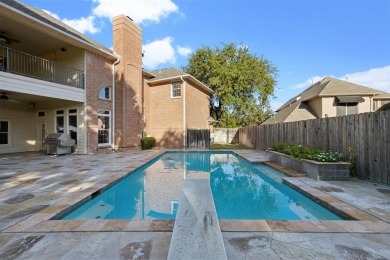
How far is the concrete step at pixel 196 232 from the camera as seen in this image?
2.12m

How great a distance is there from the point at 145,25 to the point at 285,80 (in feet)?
65.1

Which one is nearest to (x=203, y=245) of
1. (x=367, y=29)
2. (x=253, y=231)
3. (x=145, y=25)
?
(x=253, y=231)

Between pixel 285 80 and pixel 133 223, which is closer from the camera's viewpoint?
pixel 133 223

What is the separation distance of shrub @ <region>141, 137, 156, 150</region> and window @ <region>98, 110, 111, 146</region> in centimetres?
292

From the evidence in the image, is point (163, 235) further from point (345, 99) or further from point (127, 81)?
point (345, 99)

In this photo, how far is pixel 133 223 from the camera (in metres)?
3.39

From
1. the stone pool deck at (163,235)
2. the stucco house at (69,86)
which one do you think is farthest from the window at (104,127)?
the stone pool deck at (163,235)

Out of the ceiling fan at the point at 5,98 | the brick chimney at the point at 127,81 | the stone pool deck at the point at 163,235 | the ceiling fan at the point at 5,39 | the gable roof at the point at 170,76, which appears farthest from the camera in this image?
the gable roof at the point at 170,76

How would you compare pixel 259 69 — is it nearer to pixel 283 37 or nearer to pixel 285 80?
pixel 285 80

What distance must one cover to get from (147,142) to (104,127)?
379 cm

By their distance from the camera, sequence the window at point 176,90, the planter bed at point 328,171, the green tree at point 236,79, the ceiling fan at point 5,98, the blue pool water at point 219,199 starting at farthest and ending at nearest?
1. the green tree at point 236,79
2. the window at point 176,90
3. the ceiling fan at point 5,98
4. the planter bed at point 328,171
5. the blue pool water at point 219,199

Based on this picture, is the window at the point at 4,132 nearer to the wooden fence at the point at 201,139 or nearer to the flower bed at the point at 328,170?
the wooden fence at the point at 201,139

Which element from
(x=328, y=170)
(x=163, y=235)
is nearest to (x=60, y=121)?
(x=163, y=235)

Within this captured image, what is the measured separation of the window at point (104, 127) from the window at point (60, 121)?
203cm
